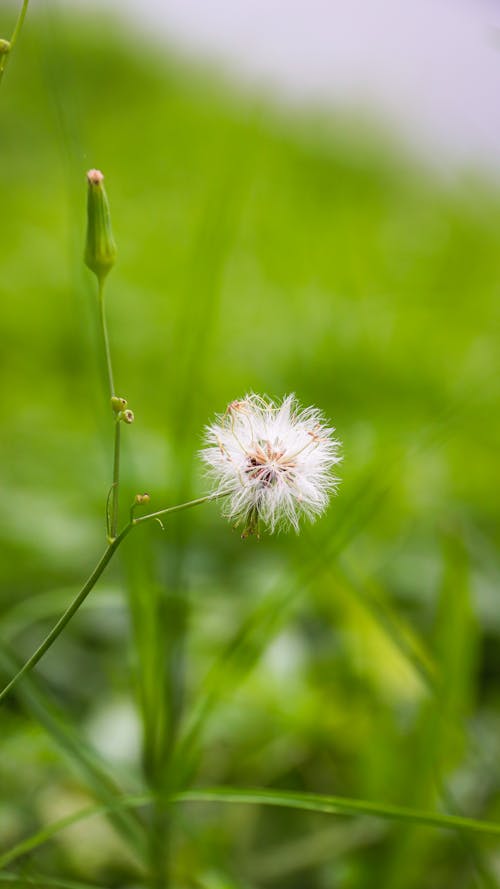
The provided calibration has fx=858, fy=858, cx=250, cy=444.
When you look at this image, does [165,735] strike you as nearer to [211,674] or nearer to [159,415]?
[211,674]

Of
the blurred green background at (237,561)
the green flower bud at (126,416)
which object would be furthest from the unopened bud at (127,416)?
the blurred green background at (237,561)

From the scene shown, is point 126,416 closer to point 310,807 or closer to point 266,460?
point 266,460

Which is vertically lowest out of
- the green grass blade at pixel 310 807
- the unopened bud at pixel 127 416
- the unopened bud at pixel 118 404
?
the green grass blade at pixel 310 807

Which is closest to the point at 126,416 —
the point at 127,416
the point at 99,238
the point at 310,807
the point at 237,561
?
the point at 127,416

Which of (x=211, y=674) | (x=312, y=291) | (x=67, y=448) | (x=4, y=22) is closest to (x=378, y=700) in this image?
(x=211, y=674)

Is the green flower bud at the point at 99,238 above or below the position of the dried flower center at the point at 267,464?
above

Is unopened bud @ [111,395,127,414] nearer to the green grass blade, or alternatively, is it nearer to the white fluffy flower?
the white fluffy flower

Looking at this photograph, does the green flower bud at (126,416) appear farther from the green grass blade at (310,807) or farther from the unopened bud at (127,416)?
the green grass blade at (310,807)
